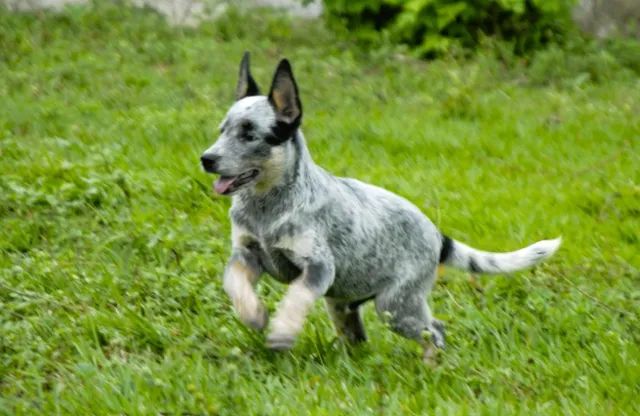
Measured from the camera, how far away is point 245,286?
5.19 metres

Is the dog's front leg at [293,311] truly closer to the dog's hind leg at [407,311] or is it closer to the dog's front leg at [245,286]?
the dog's front leg at [245,286]

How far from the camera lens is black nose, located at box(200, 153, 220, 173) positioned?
5.09 meters

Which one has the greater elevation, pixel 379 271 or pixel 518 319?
pixel 379 271

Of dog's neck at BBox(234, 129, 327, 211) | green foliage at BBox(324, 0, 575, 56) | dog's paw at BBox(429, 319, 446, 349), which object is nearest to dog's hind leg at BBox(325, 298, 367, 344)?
dog's paw at BBox(429, 319, 446, 349)

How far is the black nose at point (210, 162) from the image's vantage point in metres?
5.09

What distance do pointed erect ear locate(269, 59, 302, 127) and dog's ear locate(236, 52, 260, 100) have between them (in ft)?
0.80

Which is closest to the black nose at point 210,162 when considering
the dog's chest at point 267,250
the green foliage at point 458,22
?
the dog's chest at point 267,250

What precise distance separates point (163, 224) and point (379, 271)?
222cm

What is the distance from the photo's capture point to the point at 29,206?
746 centimetres

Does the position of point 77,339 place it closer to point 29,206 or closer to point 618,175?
point 29,206

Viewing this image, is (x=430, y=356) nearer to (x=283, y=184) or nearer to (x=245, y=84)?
(x=283, y=184)

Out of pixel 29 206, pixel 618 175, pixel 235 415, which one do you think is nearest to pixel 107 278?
pixel 29 206

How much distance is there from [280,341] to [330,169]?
351 centimetres

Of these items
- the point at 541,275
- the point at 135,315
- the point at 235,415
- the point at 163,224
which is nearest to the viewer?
the point at 235,415
